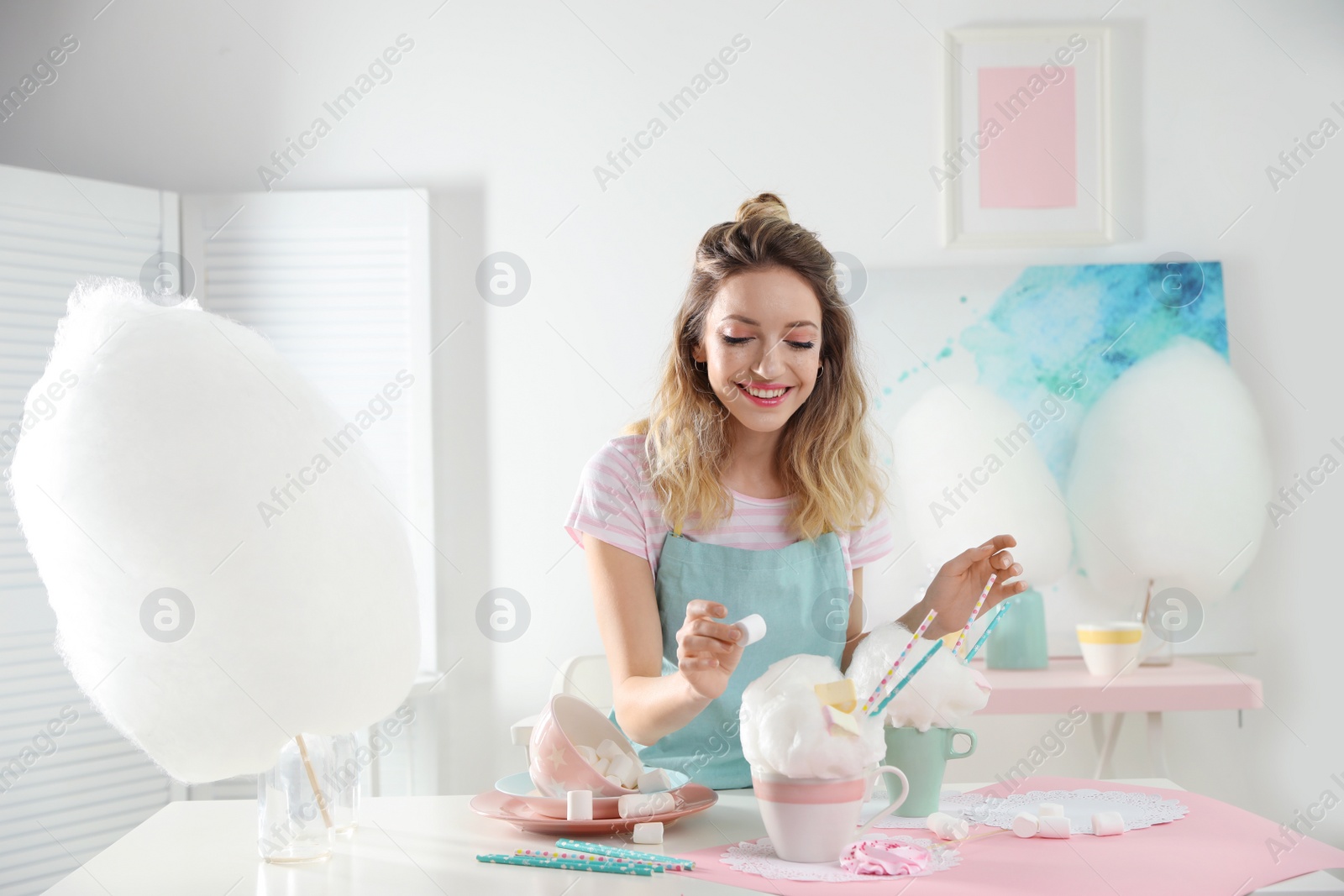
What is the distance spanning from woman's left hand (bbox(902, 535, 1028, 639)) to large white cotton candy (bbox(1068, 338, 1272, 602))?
1.64 m

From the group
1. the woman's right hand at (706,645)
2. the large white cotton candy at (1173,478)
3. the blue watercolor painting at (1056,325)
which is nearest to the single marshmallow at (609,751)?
the woman's right hand at (706,645)

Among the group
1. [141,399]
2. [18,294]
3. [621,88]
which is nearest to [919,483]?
[621,88]

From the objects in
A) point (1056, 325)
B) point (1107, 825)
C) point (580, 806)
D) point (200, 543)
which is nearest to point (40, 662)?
point (200, 543)

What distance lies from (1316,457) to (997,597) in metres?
2.06

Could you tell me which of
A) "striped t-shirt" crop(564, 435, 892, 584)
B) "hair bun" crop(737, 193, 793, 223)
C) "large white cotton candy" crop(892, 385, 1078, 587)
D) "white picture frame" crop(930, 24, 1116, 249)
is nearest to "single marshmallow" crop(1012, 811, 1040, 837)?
"striped t-shirt" crop(564, 435, 892, 584)

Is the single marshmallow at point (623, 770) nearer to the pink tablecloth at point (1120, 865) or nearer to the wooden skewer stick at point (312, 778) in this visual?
the pink tablecloth at point (1120, 865)

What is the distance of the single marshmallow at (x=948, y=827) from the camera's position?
1.02 m

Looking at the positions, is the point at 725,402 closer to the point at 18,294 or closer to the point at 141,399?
the point at 141,399

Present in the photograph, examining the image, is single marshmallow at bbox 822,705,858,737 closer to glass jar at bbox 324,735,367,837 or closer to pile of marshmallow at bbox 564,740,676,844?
pile of marshmallow at bbox 564,740,676,844

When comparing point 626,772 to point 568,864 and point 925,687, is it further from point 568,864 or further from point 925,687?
point 925,687

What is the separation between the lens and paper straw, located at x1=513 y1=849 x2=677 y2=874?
3.11ft

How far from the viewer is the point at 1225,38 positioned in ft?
9.40

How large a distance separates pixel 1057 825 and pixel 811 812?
10.5 inches

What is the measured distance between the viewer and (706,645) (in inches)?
38.1
